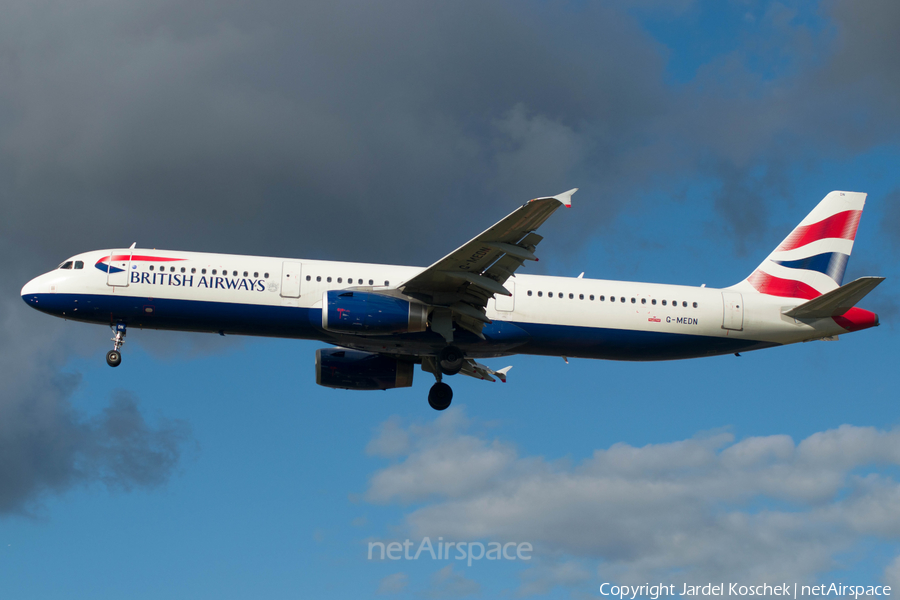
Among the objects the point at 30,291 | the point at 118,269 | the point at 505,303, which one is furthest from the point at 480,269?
the point at 30,291

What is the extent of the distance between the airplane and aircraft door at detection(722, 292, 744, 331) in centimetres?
5

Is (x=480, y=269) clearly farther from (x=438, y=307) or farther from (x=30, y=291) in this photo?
(x=30, y=291)

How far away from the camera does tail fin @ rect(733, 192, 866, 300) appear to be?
129 feet

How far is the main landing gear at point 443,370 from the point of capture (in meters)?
35.8

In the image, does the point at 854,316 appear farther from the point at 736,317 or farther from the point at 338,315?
the point at 338,315

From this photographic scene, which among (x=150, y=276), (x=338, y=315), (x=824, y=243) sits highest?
(x=824, y=243)

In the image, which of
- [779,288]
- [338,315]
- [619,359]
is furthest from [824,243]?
[338,315]

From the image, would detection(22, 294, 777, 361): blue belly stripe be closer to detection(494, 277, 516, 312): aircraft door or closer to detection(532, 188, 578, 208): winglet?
detection(494, 277, 516, 312): aircraft door

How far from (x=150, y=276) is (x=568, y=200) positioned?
1646 centimetres

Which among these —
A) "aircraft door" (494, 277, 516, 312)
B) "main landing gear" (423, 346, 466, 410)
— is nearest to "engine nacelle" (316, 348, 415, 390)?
"main landing gear" (423, 346, 466, 410)

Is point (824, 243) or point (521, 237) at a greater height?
Answer: point (824, 243)

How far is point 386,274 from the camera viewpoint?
1407 inches

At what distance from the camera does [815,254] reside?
132 feet

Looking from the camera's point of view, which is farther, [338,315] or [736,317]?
[736,317]
